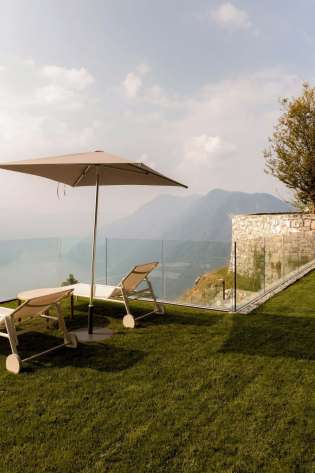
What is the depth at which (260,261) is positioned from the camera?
8.73m

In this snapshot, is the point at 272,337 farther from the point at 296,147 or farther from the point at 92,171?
the point at 296,147

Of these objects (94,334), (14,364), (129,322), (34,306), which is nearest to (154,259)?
(129,322)

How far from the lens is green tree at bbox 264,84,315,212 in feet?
59.4

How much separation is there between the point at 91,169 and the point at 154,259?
2.89 m

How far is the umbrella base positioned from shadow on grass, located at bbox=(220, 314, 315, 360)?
160 cm

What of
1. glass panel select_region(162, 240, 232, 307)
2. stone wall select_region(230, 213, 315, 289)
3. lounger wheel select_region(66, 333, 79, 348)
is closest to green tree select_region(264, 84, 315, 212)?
stone wall select_region(230, 213, 315, 289)

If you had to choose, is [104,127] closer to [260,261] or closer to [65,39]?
[65,39]

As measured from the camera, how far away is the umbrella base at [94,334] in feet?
15.2

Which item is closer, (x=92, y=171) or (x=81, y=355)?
(x=81, y=355)

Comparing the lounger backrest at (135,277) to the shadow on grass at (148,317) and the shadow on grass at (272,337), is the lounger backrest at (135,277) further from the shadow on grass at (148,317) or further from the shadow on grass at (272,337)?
the shadow on grass at (272,337)

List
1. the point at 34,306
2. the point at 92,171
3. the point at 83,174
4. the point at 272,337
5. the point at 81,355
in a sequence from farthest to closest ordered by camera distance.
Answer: the point at 92,171 → the point at 83,174 → the point at 272,337 → the point at 81,355 → the point at 34,306

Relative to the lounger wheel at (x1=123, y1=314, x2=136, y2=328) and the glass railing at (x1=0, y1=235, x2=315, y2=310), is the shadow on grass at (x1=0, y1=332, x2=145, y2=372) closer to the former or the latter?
the lounger wheel at (x1=123, y1=314, x2=136, y2=328)

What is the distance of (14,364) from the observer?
141 inches

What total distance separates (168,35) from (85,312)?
459 inches
